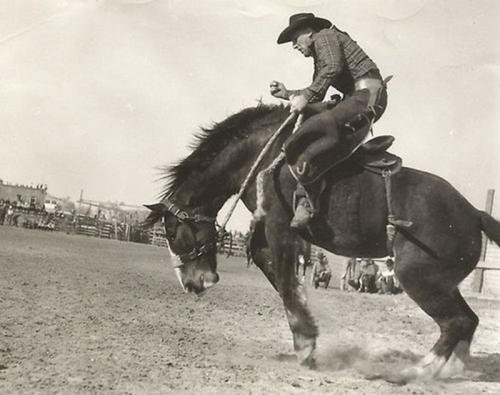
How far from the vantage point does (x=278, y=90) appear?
5609 mm

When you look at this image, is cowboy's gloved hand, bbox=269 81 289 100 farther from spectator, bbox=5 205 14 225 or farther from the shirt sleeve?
spectator, bbox=5 205 14 225

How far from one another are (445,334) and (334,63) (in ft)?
8.34

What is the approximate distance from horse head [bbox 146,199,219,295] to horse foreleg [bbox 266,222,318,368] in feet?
2.76

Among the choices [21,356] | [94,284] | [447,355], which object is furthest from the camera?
[94,284]

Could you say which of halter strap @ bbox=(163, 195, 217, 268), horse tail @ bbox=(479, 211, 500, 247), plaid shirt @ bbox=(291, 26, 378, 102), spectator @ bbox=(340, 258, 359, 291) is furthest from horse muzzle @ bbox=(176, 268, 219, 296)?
spectator @ bbox=(340, 258, 359, 291)

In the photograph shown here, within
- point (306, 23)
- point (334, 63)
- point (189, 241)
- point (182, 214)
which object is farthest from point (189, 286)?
point (306, 23)

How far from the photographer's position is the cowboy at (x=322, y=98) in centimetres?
525

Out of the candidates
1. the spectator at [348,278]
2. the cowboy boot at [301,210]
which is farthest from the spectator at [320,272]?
the cowboy boot at [301,210]

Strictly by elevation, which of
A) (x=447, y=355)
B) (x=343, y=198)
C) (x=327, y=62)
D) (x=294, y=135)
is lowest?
Answer: (x=447, y=355)

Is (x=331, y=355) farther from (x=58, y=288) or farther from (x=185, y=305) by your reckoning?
(x=58, y=288)

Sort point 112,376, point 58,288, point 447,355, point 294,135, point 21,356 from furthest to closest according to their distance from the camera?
point 58,288 < point 294,135 < point 447,355 < point 21,356 < point 112,376

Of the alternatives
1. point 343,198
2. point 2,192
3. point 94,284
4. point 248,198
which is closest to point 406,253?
point 343,198

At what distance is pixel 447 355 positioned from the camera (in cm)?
501

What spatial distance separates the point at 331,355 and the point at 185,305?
3077 millimetres
